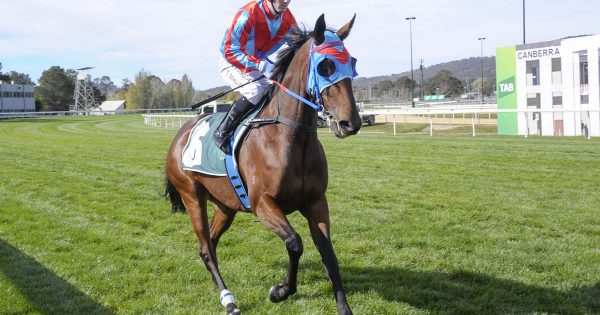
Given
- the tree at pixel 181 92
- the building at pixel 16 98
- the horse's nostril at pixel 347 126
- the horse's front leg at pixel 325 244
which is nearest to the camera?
the horse's nostril at pixel 347 126

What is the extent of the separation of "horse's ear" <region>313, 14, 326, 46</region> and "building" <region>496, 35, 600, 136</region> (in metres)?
24.4

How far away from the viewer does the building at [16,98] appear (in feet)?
268

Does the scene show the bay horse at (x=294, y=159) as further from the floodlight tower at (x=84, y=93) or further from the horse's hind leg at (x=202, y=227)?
the floodlight tower at (x=84, y=93)

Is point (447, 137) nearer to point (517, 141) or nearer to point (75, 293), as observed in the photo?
point (517, 141)

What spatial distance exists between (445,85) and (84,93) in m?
70.1

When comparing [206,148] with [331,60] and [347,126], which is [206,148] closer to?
[331,60]

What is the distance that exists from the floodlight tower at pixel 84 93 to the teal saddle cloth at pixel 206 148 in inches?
3720

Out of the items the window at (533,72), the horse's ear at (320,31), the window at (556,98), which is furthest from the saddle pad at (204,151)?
the window at (533,72)

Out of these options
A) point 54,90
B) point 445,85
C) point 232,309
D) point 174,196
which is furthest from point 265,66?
point 445,85

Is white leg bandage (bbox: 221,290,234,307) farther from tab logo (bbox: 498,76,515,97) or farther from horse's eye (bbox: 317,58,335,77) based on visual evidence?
tab logo (bbox: 498,76,515,97)

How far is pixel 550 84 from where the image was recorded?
31.5m

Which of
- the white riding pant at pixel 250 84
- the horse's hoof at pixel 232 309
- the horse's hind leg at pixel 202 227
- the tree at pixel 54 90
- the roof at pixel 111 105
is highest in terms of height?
the tree at pixel 54 90

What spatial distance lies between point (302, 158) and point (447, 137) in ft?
50.7

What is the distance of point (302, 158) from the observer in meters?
4.00
